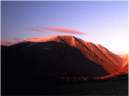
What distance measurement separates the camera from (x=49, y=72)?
3559 millimetres

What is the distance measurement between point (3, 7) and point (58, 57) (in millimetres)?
1292

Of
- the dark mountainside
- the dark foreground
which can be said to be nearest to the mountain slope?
the dark mountainside

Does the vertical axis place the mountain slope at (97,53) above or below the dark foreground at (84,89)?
above

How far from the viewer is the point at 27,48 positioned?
3.63 meters

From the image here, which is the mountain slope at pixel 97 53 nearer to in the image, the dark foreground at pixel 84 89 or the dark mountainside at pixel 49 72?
the dark mountainside at pixel 49 72

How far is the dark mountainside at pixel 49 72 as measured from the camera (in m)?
3.58

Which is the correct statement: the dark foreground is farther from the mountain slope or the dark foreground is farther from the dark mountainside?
the mountain slope

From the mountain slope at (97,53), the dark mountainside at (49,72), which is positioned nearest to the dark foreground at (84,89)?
the dark mountainside at (49,72)

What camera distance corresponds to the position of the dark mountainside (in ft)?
11.8

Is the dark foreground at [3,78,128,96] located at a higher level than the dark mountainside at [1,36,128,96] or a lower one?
lower

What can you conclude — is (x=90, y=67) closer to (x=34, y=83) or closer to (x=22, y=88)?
(x=34, y=83)

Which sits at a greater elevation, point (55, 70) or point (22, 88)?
point (55, 70)

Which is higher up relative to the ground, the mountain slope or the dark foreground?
the mountain slope

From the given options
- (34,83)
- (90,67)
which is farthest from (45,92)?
(90,67)
